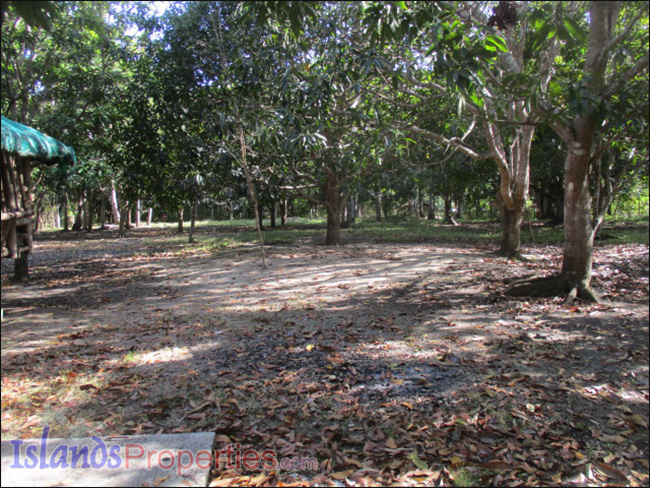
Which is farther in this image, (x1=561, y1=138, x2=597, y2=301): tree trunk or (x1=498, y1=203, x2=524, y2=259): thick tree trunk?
(x1=498, y1=203, x2=524, y2=259): thick tree trunk

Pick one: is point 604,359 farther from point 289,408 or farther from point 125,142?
point 125,142

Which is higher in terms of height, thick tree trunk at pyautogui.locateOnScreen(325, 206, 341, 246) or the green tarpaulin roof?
the green tarpaulin roof

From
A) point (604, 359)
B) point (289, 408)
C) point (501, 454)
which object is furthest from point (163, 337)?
point (604, 359)

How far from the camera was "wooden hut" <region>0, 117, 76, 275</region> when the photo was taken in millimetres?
2377

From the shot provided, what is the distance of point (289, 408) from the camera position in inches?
138

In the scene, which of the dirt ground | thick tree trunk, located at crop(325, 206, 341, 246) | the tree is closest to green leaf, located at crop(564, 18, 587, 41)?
the tree

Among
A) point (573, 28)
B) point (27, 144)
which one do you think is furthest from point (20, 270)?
point (573, 28)

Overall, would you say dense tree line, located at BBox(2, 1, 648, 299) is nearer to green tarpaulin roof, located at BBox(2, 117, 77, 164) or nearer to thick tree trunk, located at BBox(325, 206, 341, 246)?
green tarpaulin roof, located at BBox(2, 117, 77, 164)

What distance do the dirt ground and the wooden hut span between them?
2.06ft

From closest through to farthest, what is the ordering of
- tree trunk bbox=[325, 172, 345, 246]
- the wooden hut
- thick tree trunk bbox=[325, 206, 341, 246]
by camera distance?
the wooden hut < tree trunk bbox=[325, 172, 345, 246] < thick tree trunk bbox=[325, 206, 341, 246]

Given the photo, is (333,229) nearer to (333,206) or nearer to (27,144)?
(333,206)

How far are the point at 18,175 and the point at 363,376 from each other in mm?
3202

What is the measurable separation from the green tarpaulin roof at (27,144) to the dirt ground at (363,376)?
1.13 meters

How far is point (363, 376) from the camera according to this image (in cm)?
405
